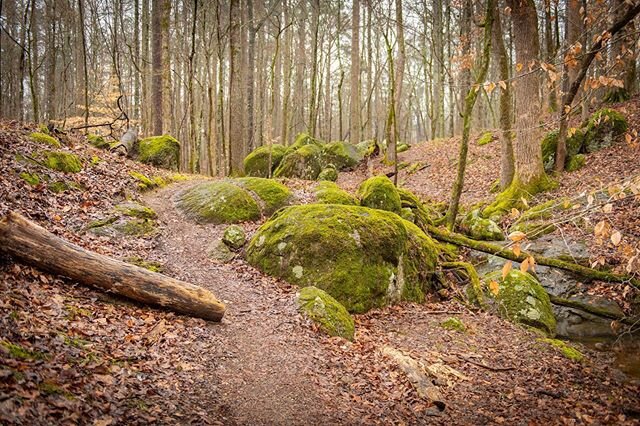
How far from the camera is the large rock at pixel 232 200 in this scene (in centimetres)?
987

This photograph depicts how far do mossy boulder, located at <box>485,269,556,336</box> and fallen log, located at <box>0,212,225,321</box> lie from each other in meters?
5.56

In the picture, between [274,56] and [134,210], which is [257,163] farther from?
[134,210]

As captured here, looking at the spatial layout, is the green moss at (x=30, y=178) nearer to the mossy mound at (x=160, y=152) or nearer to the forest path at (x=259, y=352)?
the forest path at (x=259, y=352)

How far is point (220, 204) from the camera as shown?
10.0 meters

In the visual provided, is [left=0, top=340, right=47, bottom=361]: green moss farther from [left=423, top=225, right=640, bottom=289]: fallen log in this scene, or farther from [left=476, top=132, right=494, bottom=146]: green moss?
[left=476, top=132, right=494, bottom=146]: green moss

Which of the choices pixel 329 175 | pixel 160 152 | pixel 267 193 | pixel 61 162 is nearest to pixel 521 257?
pixel 267 193

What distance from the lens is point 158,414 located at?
3473mm

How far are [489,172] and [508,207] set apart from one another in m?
4.10

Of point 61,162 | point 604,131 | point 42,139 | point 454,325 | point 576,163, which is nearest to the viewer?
point 454,325

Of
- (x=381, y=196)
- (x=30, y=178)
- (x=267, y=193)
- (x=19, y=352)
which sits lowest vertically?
(x=19, y=352)

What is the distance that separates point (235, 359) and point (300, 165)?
14794mm

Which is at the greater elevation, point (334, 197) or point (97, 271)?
point (334, 197)

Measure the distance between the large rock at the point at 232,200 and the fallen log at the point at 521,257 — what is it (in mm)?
4200

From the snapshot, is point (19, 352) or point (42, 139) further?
point (42, 139)
